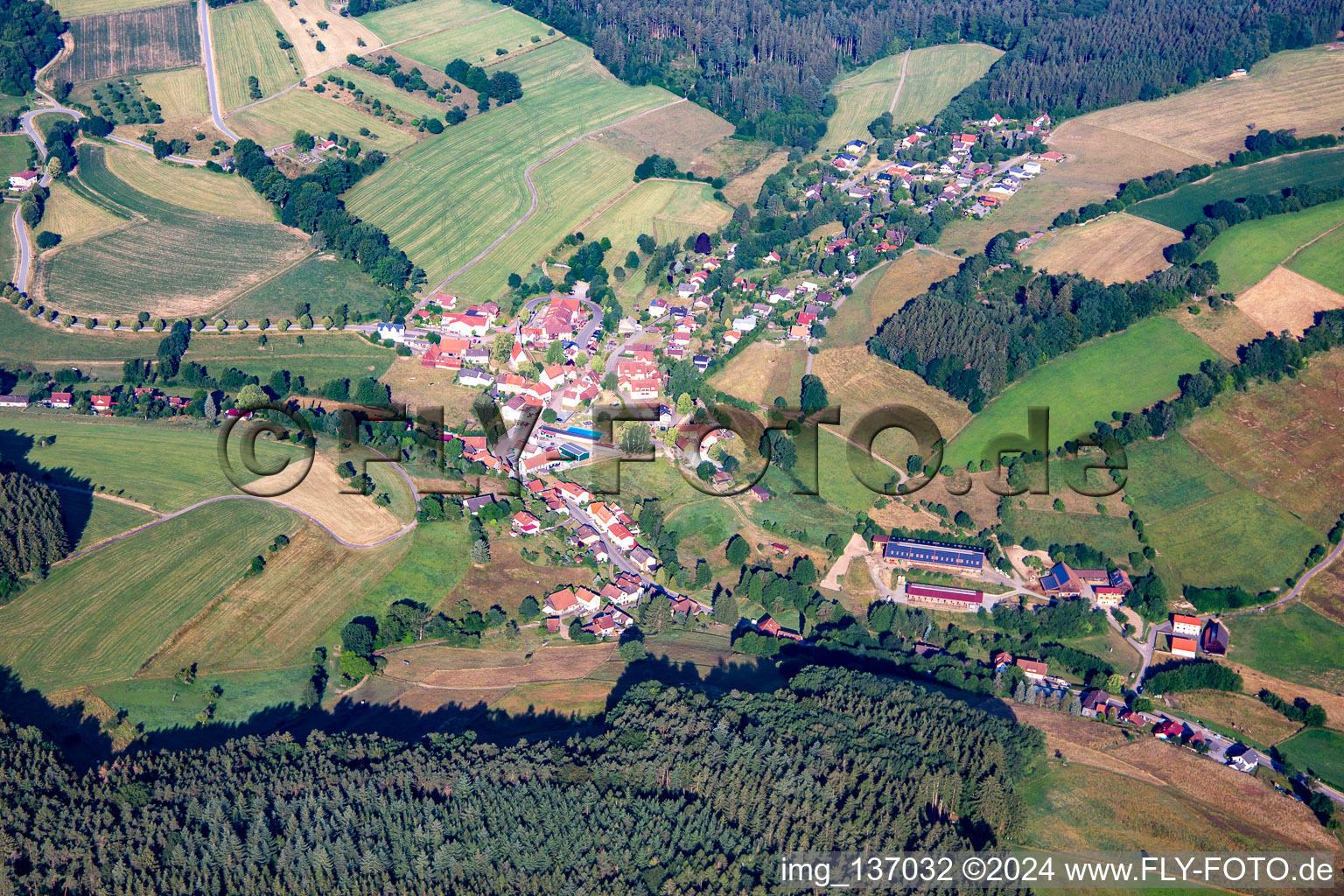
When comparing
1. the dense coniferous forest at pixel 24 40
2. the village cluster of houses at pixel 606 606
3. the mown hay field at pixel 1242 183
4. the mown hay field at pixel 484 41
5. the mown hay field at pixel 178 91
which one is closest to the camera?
the village cluster of houses at pixel 606 606

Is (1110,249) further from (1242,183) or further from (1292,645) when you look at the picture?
(1292,645)

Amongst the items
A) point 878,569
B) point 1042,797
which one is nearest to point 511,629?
point 878,569

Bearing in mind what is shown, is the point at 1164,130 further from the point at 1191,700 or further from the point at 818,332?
the point at 1191,700

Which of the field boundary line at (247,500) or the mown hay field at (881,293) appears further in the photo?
the mown hay field at (881,293)

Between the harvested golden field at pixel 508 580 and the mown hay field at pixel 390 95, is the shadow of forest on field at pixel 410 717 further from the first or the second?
the mown hay field at pixel 390 95

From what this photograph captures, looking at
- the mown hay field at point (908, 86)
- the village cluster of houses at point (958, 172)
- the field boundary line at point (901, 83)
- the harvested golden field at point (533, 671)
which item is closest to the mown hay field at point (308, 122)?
the village cluster of houses at point (958, 172)

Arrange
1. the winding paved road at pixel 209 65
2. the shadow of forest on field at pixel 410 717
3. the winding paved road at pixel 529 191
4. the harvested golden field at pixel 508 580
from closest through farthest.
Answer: the shadow of forest on field at pixel 410 717 < the harvested golden field at pixel 508 580 < the winding paved road at pixel 529 191 < the winding paved road at pixel 209 65
